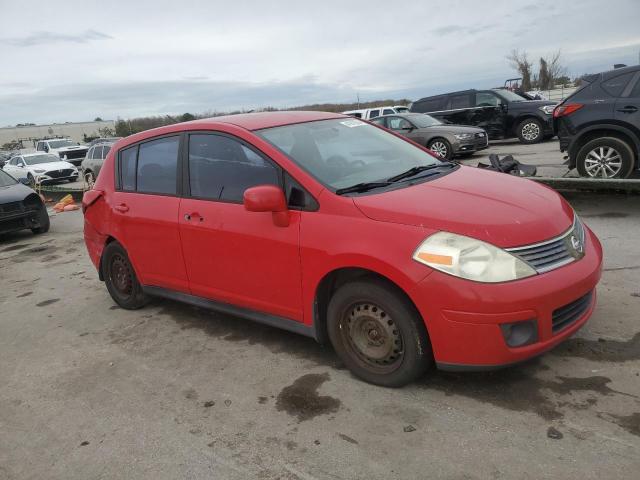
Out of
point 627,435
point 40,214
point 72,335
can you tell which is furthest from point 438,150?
point 627,435

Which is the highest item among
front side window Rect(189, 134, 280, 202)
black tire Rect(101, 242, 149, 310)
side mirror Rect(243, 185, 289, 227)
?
front side window Rect(189, 134, 280, 202)

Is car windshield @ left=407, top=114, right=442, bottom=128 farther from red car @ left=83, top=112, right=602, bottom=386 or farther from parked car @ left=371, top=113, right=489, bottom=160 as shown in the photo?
red car @ left=83, top=112, right=602, bottom=386

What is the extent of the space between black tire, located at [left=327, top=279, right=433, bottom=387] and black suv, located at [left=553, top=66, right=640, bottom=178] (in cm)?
627

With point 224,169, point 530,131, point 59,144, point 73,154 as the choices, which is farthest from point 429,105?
point 59,144

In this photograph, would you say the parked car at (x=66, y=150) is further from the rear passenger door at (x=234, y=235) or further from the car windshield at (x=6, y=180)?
the rear passenger door at (x=234, y=235)

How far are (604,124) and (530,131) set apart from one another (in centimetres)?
887

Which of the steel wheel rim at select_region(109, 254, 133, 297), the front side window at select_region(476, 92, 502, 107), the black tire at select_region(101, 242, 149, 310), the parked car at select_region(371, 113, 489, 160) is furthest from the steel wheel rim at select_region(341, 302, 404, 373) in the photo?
the front side window at select_region(476, 92, 502, 107)

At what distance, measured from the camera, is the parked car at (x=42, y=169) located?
74.0ft

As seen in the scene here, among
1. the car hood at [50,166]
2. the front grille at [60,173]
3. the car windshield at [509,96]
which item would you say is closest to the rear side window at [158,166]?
the car windshield at [509,96]

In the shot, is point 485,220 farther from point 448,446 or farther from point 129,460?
point 129,460

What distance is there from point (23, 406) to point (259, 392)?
1648 millimetres

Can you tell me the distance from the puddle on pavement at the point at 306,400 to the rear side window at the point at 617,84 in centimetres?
670

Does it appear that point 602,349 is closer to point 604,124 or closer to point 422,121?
point 604,124

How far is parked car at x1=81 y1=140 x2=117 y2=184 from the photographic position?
1923 cm
